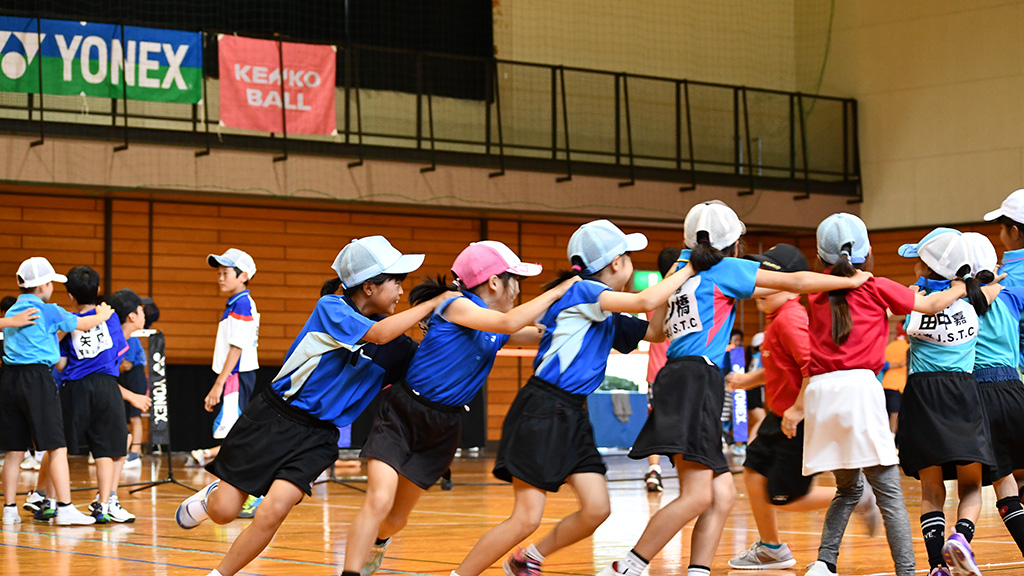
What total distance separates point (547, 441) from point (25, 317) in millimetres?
3998

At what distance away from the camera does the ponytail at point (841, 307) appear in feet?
14.1

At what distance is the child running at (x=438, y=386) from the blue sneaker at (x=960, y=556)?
1727 millimetres

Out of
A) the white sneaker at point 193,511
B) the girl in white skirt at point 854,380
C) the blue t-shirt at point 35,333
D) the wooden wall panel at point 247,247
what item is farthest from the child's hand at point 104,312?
the wooden wall panel at point 247,247

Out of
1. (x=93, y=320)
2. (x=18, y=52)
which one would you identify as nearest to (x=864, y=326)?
(x=93, y=320)

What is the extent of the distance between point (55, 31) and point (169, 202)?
2971 millimetres

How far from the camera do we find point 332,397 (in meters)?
4.21

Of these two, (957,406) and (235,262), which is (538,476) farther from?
(235,262)

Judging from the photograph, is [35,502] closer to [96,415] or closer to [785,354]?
[96,415]

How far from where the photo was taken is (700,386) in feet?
13.6

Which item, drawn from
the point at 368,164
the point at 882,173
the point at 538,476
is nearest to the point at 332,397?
the point at 538,476

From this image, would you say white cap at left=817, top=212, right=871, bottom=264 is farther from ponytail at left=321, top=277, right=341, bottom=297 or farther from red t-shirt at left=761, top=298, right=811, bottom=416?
ponytail at left=321, top=277, right=341, bottom=297

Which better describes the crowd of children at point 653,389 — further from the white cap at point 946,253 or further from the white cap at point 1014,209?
the white cap at point 1014,209

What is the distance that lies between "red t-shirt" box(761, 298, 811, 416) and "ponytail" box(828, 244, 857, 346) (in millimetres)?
358

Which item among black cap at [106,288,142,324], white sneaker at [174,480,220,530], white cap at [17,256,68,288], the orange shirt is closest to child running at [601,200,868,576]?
white sneaker at [174,480,220,530]
